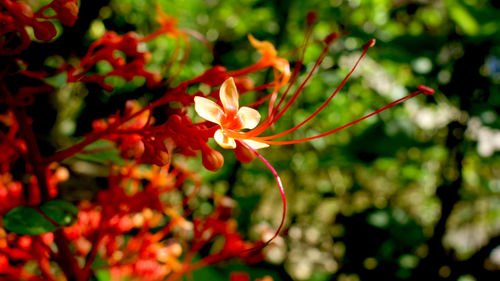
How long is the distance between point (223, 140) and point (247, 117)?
5 centimetres

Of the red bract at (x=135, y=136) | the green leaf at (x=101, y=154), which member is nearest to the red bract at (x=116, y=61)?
the red bract at (x=135, y=136)

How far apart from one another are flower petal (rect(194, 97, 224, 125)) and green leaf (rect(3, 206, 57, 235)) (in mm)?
262

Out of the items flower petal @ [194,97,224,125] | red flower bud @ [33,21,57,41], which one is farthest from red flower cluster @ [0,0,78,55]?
flower petal @ [194,97,224,125]

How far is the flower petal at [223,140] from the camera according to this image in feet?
1.36

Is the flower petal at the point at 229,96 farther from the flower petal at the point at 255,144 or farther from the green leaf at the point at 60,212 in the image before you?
the green leaf at the point at 60,212

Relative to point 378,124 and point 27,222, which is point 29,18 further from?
point 378,124

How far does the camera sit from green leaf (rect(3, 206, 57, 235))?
1.76 ft

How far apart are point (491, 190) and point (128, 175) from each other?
103 centimetres

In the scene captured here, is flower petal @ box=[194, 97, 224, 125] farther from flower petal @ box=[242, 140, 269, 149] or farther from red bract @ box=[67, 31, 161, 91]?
red bract @ box=[67, 31, 161, 91]

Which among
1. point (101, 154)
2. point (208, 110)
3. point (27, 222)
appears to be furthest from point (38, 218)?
point (208, 110)

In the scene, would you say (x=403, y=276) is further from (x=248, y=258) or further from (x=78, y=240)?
(x=78, y=240)

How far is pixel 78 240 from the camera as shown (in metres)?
0.85

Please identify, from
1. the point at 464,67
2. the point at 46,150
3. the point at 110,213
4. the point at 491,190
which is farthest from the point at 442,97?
the point at 46,150

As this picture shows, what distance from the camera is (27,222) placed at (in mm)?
549
